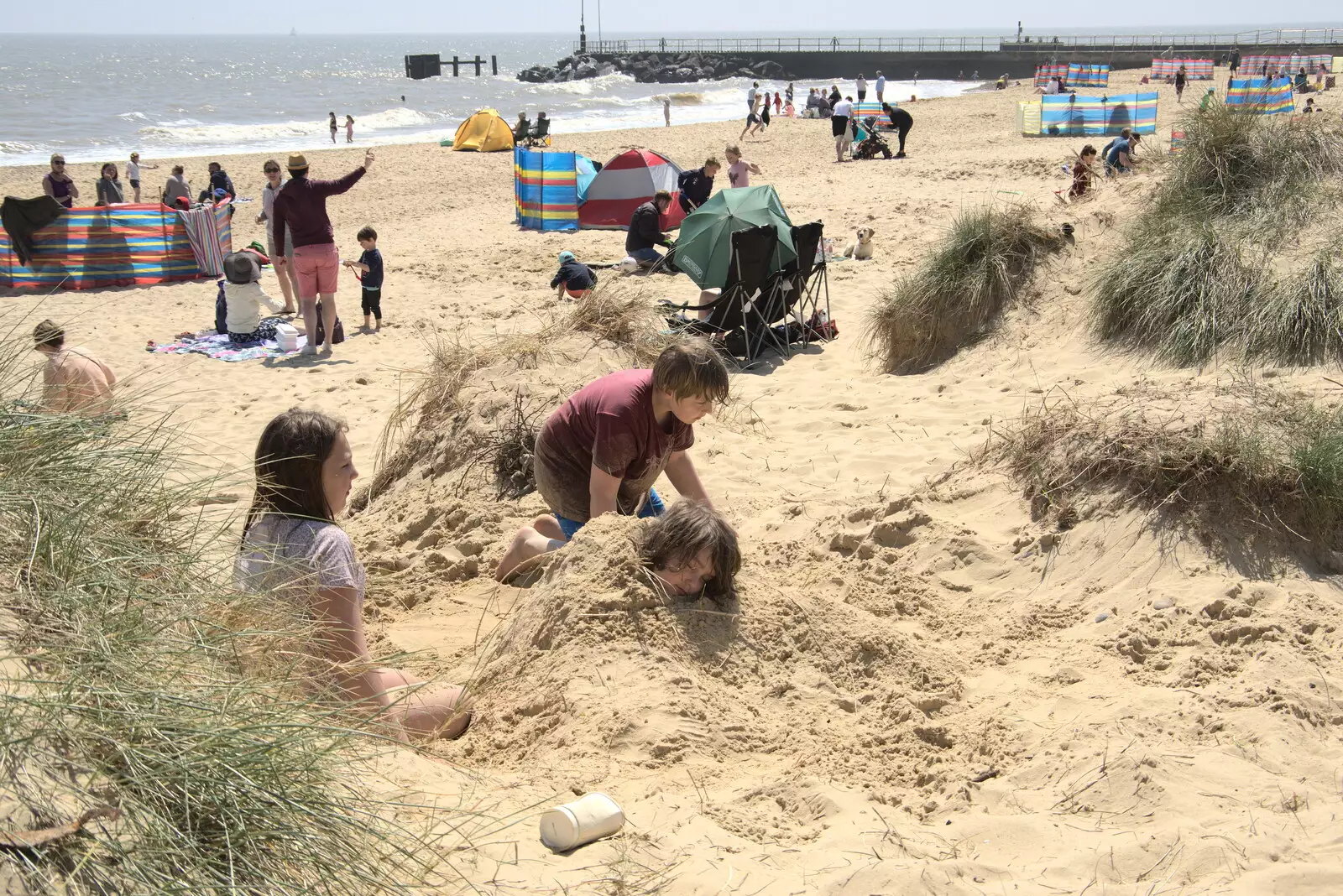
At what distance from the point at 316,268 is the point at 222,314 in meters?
1.40

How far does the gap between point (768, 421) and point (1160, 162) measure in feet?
13.4

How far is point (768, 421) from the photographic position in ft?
20.8

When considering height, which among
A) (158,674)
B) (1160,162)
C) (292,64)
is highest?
(292,64)

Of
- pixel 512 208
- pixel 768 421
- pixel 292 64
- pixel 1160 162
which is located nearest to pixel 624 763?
pixel 768 421

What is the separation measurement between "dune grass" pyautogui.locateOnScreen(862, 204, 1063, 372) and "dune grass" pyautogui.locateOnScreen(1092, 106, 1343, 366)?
575mm

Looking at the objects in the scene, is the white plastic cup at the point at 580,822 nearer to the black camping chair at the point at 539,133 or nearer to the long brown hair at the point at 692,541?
the long brown hair at the point at 692,541

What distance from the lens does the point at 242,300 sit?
9070 millimetres

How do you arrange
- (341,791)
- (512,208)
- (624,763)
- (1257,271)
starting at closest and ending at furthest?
1. (341,791)
2. (624,763)
3. (1257,271)
4. (512,208)

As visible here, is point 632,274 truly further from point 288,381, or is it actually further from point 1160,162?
point 1160,162

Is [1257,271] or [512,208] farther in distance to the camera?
[512,208]

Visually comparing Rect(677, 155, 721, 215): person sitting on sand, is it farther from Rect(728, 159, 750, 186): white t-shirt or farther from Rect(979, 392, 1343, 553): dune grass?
Rect(979, 392, 1343, 553): dune grass

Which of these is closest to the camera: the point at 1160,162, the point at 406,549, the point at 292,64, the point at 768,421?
the point at 406,549

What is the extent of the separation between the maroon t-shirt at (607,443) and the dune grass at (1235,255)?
3165 mm

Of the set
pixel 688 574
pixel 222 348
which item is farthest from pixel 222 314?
pixel 688 574
